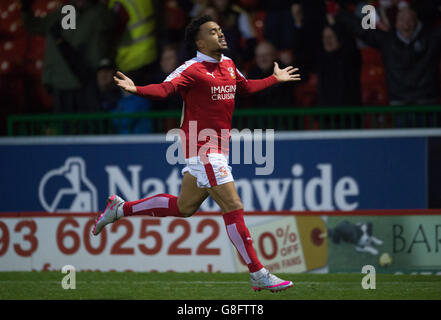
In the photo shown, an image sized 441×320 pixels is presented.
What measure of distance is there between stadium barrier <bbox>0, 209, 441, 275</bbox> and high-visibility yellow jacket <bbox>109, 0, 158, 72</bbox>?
8.51 feet

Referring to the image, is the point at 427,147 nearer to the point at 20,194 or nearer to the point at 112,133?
the point at 112,133

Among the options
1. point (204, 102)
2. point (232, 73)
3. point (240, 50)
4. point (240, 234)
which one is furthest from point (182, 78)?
point (240, 50)

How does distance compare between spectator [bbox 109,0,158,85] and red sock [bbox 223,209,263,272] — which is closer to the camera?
red sock [bbox 223,209,263,272]

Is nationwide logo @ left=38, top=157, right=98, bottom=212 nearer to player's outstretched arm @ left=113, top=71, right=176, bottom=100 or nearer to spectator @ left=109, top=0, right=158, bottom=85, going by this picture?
spectator @ left=109, top=0, right=158, bottom=85

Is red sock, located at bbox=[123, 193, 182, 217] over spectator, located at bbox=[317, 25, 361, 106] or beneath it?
beneath

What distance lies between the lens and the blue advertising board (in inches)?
444

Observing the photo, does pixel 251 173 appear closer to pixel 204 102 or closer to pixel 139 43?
pixel 139 43

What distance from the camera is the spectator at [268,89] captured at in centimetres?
1130

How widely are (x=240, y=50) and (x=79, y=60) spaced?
230 centimetres

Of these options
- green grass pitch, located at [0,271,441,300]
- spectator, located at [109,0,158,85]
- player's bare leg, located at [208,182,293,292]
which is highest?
spectator, located at [109,0,158,85]

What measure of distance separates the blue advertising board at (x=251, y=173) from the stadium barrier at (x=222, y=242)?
1201 millimetres

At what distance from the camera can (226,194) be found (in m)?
7.66

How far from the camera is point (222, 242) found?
10203 mm

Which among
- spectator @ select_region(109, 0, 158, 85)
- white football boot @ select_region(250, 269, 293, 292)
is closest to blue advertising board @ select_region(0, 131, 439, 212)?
spectator @ select_region(109, 0, 158, 85)
